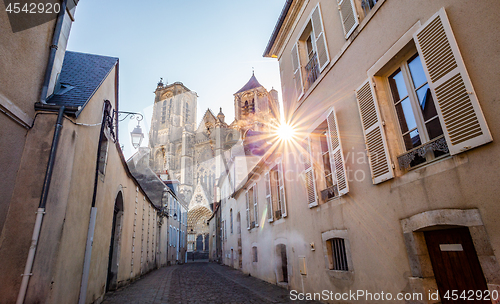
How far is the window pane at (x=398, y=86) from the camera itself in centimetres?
343

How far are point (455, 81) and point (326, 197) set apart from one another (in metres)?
3.00

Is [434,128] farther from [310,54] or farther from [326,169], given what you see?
[310,54]

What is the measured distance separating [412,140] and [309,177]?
2.53 meters

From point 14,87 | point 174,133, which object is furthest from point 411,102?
point 174,133

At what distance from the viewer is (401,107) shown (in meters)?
3.45

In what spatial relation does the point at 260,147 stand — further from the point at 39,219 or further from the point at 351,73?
the point at 39,219

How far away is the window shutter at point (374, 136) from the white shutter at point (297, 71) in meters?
2.44

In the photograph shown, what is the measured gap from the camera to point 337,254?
15.9ft

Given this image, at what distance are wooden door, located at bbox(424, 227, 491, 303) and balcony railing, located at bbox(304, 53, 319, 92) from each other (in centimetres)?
378

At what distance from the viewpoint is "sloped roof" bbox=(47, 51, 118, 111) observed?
4204 mm

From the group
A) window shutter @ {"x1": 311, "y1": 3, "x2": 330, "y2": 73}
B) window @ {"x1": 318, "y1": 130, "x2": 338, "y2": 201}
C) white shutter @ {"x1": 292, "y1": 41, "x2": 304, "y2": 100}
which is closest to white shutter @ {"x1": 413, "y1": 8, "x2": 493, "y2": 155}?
window shutter @ {"x1": 311, "y1": 3, "x2": 330, "y2": 73}

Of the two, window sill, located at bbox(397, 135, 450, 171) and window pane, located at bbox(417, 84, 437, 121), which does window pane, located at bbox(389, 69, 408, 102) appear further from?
window sill, located at bbox(397, 135, 450, 171)

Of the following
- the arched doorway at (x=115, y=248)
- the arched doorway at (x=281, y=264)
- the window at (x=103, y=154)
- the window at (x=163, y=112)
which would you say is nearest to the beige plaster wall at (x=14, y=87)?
the window at (x=103, y=154)

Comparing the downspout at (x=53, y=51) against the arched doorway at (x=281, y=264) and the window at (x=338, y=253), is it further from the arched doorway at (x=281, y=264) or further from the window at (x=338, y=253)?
the arched doorway at (x=281, y=264)
